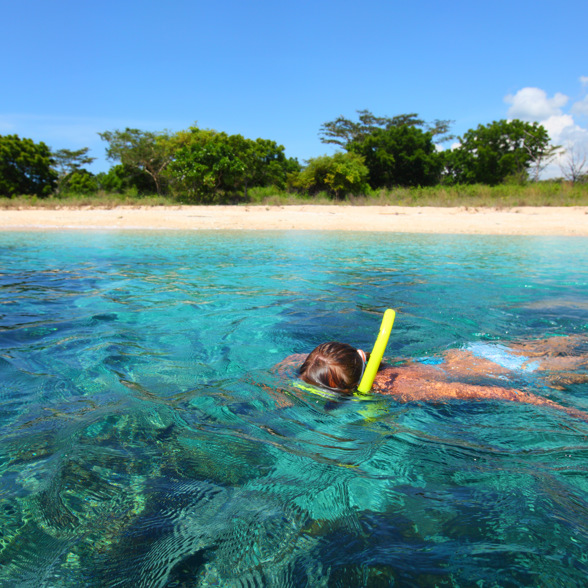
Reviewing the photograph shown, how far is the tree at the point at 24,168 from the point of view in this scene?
26703mm

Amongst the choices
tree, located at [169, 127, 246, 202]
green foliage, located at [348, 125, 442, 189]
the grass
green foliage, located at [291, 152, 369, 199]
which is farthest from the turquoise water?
green foliage, located at [348, 125, 442, 189]

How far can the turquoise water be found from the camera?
137cm

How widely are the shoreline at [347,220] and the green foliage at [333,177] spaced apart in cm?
488

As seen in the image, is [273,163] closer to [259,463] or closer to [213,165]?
[213,165]

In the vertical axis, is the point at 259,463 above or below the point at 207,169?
below

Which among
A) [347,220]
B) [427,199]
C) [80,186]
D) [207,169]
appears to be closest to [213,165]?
[207,169]

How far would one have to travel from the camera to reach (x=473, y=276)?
6.98 meters

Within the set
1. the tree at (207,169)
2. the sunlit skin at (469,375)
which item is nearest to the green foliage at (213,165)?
the tree at (207,169)

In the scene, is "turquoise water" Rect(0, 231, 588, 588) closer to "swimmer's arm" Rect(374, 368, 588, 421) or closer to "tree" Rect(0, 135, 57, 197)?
"swimmer's arm" Rect(374, 368, 588, 421)

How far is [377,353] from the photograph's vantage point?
2.52 m

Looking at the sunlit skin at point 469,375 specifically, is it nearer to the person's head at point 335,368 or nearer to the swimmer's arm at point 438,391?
the swimmer's arm at point 438,391

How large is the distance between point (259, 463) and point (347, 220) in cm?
1612

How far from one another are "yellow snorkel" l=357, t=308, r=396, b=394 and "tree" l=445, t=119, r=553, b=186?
30.7 meters

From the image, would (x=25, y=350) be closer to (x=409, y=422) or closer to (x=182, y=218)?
(x=409, y=422)
